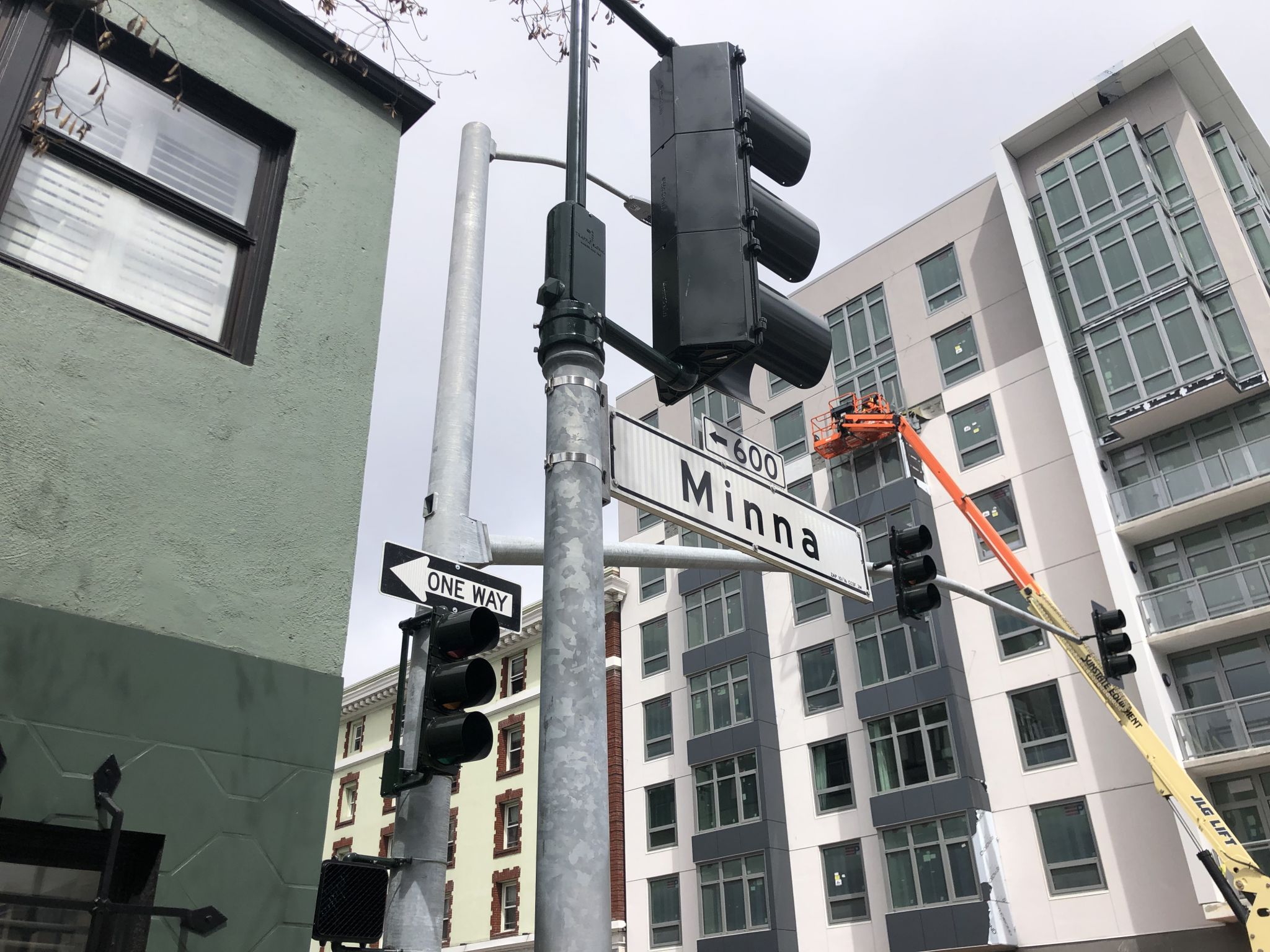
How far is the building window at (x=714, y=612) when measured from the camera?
38.0m

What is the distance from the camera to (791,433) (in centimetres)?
4081

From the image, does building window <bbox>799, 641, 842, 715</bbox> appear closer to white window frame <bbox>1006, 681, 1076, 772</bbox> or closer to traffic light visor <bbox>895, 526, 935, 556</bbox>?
white window frame <bbox>1006, 681, 1076, 772</bbox>

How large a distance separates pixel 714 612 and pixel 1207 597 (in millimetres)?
17389

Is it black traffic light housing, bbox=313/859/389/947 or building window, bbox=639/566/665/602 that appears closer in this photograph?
black traffic light housing, bbox=313/859/389/947

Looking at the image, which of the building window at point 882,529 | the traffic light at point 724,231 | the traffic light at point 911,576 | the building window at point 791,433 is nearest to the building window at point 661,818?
the building window at point 882,529

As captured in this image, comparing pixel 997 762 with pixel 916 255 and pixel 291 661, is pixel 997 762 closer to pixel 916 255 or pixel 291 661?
pixel 916 255

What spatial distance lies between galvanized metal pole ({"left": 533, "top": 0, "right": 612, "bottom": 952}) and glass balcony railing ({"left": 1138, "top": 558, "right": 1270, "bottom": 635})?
27638 millimetres

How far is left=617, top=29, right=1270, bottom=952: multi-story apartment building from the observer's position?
1049 inches

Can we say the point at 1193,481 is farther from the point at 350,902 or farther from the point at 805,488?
the point at 350,902

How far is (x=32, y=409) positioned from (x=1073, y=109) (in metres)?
37.0

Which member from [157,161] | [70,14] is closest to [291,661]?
[157,161]

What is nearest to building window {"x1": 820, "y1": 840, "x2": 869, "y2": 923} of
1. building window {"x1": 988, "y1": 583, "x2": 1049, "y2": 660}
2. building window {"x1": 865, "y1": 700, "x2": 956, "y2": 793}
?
building window {"x1": 865, "y1": 700, "x2": 956, "y2": 793}

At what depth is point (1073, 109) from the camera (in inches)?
1363

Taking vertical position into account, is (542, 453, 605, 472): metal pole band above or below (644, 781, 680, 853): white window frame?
below
